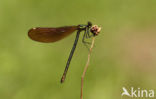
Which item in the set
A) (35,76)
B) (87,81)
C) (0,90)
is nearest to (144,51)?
(87,81)

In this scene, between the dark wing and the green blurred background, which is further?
the green blurred background

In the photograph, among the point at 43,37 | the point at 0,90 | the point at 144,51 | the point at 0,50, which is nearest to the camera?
the point at 43,37

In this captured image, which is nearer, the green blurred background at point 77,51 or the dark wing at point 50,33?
the dark wing at point 50,33

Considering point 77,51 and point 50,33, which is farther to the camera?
point 77,51

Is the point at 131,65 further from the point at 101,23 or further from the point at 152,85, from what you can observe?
the point at 101,23
